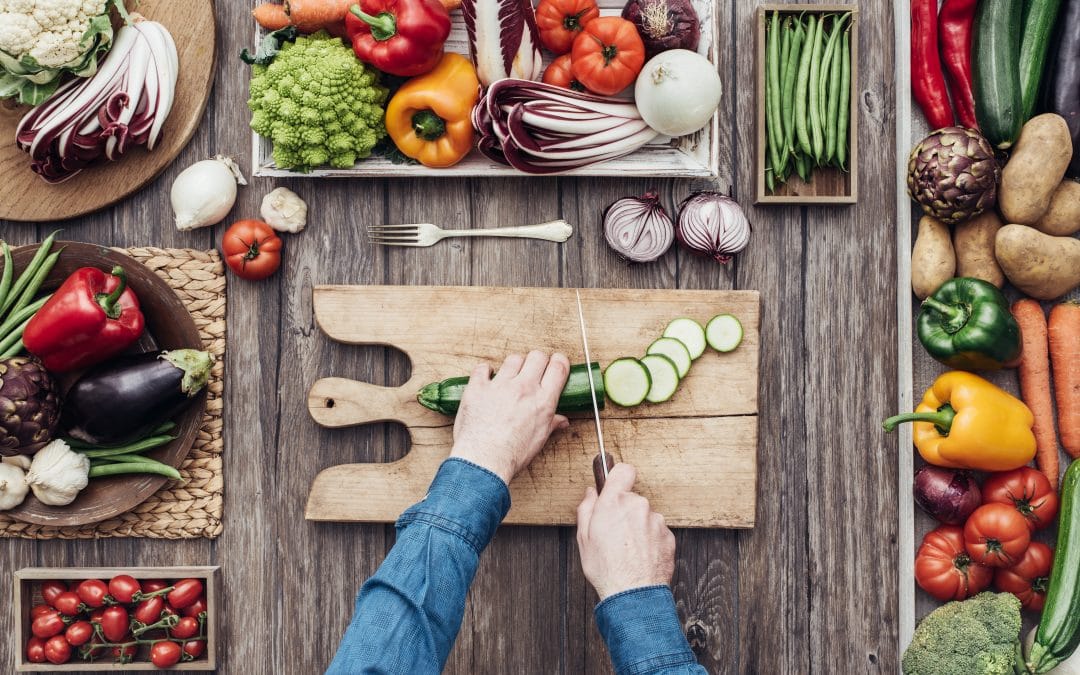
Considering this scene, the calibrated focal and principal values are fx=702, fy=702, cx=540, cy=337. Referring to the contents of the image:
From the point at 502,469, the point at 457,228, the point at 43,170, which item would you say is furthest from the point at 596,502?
the point at 43,170

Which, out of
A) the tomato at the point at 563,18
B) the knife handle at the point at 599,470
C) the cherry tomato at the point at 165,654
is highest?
the tomato at the point at 563,18

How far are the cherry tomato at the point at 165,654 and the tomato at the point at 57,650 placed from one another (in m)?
0.26

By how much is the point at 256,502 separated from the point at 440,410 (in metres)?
0.69

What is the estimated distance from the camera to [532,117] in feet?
6.42

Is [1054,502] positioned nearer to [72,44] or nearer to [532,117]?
[532,117]

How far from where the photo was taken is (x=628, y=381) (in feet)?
6.61

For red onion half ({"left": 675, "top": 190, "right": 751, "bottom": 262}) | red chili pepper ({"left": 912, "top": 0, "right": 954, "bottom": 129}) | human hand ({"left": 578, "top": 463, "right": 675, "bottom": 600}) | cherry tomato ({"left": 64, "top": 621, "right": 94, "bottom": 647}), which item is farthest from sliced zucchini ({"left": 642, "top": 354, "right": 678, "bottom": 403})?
cherry tomato ({"left": 64, "top": 621, "right": 94, "bottom": 647})

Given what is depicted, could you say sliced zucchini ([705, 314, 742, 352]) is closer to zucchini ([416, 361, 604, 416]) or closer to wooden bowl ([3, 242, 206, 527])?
zucchini ([416, 361, 604, 416])

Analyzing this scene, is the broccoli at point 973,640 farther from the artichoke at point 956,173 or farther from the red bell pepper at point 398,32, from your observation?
the red bell pepper at point 398,32

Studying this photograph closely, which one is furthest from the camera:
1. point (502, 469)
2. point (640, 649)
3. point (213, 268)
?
point (213, 268)

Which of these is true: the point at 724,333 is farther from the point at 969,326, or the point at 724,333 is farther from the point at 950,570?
the point at 950,570

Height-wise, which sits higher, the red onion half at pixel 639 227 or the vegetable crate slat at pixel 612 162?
the vegetable crate slat at pixel 612 162

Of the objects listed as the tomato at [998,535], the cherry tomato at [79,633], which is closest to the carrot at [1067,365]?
the tomato at [998,535]

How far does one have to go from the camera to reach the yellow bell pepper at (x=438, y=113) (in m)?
1.96
